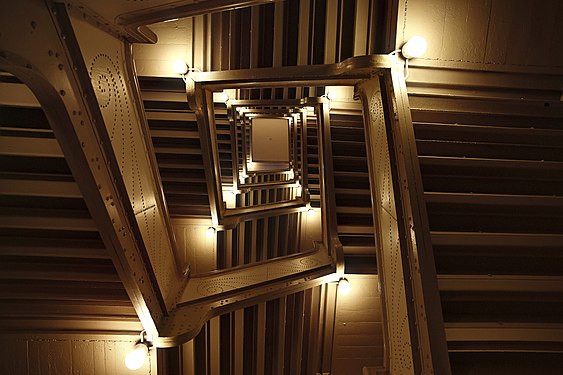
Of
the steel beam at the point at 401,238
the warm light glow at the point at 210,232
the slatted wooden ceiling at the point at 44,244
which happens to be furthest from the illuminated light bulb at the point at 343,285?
the slatted wooden ceiling at the point at 44,244

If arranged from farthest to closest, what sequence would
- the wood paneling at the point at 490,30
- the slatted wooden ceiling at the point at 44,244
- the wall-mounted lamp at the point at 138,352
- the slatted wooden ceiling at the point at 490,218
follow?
the wood paneling at the point at 490,30 < the wall-mounted lamp at the point at 138,352 < the slatted wooden ceiling at the point at 44,244 < the slatted wooden ceiling at the point at 490,218

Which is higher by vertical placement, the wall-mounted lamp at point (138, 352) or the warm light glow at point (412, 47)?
the warm light glow at point (412, 47)

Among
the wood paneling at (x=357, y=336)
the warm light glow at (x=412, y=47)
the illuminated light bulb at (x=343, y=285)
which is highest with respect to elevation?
the warm light glow at (x=412, y=47)

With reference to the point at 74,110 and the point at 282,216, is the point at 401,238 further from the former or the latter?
the point at 282,216

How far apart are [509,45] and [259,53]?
4.19 meters

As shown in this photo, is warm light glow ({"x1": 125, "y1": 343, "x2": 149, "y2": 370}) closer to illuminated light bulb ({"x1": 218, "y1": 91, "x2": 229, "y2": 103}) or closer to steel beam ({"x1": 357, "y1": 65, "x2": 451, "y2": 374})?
steel beam ({"x1": 357, "y1": 65, "x2": 451, "y2": 374})

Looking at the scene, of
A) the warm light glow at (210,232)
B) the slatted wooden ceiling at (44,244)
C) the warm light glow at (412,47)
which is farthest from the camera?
the warm light glow at (210,232)

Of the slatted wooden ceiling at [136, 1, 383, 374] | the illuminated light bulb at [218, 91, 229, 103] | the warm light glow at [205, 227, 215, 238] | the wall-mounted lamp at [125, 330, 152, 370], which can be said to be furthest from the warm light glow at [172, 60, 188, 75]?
the wall-mounted lamp at [125, 330, 152, 370]

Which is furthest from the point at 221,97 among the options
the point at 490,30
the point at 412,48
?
the point at 412,48

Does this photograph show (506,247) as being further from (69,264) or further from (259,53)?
(259,53)

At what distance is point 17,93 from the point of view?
7.21 feet

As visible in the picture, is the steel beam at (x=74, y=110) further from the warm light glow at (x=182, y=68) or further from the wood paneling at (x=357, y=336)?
the wood paneling at (x=357, y=336)

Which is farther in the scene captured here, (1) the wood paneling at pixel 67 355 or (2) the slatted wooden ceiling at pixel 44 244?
(1) the wood paneling at pixel 67 355

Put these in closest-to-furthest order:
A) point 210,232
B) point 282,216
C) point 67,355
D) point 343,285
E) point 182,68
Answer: point 67,355
point 343,285
point 182,68
point 210,232
point 282,216
